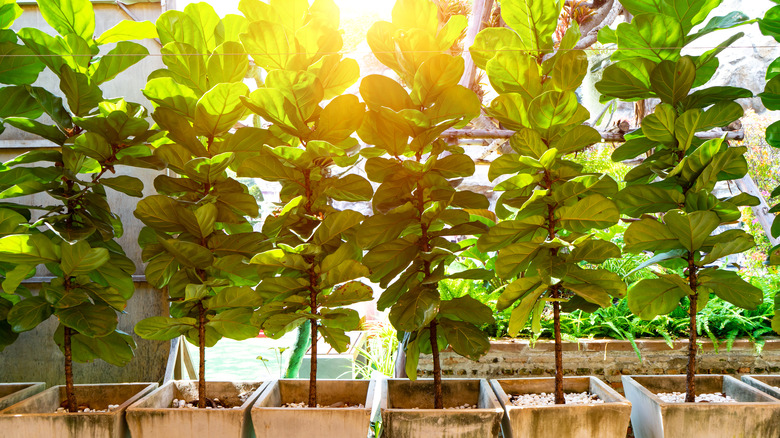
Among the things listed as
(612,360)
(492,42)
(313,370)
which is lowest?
(612,360)

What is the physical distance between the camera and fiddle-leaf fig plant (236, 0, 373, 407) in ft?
3.34

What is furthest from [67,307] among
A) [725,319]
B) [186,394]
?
[725,319]

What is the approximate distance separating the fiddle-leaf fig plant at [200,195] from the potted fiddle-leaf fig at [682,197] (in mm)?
804

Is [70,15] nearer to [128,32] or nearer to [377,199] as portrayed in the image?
[128,32]

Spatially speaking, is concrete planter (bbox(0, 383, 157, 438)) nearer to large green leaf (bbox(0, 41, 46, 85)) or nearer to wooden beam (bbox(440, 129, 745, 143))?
large green leaf (bbox(0, 41, 46, 85))

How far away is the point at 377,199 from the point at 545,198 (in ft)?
1.11

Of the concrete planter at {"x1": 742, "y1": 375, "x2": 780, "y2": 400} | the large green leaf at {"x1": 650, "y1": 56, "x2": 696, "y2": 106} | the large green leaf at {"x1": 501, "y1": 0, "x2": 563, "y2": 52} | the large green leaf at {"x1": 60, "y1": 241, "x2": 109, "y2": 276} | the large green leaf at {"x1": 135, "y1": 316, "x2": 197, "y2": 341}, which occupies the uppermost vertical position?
the large green leaf at {"x1": 501, "y1": 0, "x2": 563, "y2": 52}

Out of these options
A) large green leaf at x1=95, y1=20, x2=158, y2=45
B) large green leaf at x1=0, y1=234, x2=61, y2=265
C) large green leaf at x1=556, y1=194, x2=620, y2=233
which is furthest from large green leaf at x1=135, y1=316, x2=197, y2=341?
large green leaf at x1=556, y1=194, x2=620, y2=233

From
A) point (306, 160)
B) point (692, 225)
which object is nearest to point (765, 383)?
point (692, 225)

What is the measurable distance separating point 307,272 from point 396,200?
0.78 feet

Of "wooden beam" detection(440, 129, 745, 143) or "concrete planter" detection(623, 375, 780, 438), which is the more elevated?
"wooden beam" detection(440, 129, 745, 143)

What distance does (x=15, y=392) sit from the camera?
4.11ft

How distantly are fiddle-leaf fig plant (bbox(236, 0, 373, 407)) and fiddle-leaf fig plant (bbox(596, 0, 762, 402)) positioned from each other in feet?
1.88

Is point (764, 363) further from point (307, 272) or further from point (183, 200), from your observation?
point (183, 200)
